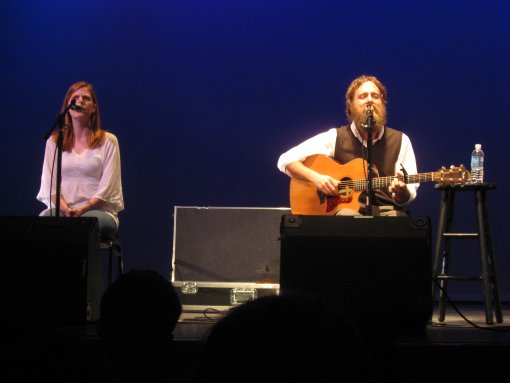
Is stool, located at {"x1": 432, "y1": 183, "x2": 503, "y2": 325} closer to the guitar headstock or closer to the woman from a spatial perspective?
the guitar headstock

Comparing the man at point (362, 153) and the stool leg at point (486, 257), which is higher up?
the man at point (362, 153)

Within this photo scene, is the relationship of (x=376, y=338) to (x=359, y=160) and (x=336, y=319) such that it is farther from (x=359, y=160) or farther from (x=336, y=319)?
(x=359, y=160)

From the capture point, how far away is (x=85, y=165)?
14.3ft

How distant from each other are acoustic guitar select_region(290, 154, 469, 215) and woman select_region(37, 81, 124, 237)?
108 centimetres

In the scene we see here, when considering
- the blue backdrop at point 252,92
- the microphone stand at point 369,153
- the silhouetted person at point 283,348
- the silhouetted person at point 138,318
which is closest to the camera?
the silhouetted person at point 283,348

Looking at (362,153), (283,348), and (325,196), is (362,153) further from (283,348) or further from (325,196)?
(283,348)

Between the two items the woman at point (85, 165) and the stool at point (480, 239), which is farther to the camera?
the woman at point (85, 165)

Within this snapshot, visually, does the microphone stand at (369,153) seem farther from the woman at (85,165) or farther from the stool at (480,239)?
the woman at (85,165)

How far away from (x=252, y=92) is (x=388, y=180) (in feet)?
6.37

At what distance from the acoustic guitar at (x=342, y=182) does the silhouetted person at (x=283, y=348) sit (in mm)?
3197

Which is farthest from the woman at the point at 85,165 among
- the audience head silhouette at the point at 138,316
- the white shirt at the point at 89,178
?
the audience head silhouette at the point at 138,316

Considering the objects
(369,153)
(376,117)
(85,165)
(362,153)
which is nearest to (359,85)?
(376,117)

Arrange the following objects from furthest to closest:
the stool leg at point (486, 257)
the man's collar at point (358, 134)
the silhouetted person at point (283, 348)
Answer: the man's collar at point (358, 134)
the stool leg at point (486, 257)
the silhouetted person at point (283, 348)

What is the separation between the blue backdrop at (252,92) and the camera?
5.64m
